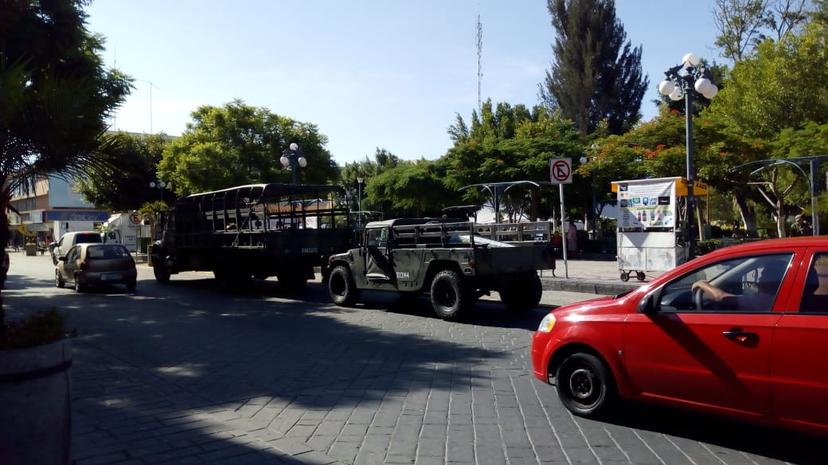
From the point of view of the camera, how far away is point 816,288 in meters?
4.21

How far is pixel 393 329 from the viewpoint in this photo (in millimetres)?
10359

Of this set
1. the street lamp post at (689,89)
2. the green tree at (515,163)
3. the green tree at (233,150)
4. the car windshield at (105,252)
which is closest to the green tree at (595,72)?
the green tree at (515,163)

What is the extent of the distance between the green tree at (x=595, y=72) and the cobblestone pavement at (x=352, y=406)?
45.3m

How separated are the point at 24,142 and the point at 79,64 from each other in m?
8.05

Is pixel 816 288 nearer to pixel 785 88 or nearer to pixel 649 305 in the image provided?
pixel 649 305

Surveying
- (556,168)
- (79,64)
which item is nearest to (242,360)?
(79,64)

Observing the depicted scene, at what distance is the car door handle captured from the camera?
4.35 meters

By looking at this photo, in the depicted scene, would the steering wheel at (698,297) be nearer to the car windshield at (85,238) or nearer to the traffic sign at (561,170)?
the traffic sign at (561,170)

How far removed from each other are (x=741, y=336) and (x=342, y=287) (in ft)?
32.7

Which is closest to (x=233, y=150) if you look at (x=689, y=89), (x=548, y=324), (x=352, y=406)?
(x=689, y=89)

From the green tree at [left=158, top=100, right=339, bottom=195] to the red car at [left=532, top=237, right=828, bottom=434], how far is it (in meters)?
29.1

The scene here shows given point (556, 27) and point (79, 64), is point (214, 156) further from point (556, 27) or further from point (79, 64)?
point (556, 27)

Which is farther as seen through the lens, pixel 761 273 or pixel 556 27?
pixel 556 27

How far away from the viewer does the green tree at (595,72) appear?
5269 centimetres
